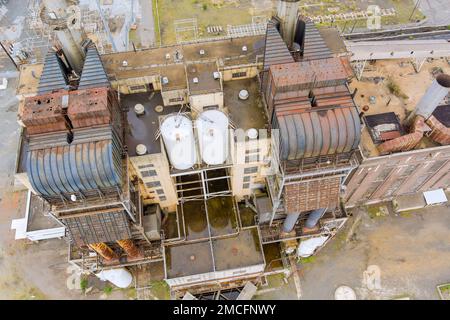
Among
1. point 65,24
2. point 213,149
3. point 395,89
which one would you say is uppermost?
point 65,24

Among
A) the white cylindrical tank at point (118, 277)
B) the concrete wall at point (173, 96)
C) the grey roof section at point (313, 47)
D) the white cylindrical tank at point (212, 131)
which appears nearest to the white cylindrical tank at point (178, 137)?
the white cylindrical tank at point (212, 131)

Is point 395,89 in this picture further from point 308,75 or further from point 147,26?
point 147,26

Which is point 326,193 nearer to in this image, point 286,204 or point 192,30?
point 286,204

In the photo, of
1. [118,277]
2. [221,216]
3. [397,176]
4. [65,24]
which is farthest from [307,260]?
[65,24]

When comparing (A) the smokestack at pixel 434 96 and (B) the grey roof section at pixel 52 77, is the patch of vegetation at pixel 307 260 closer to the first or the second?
(A) the smokestack at pixel 434 96
